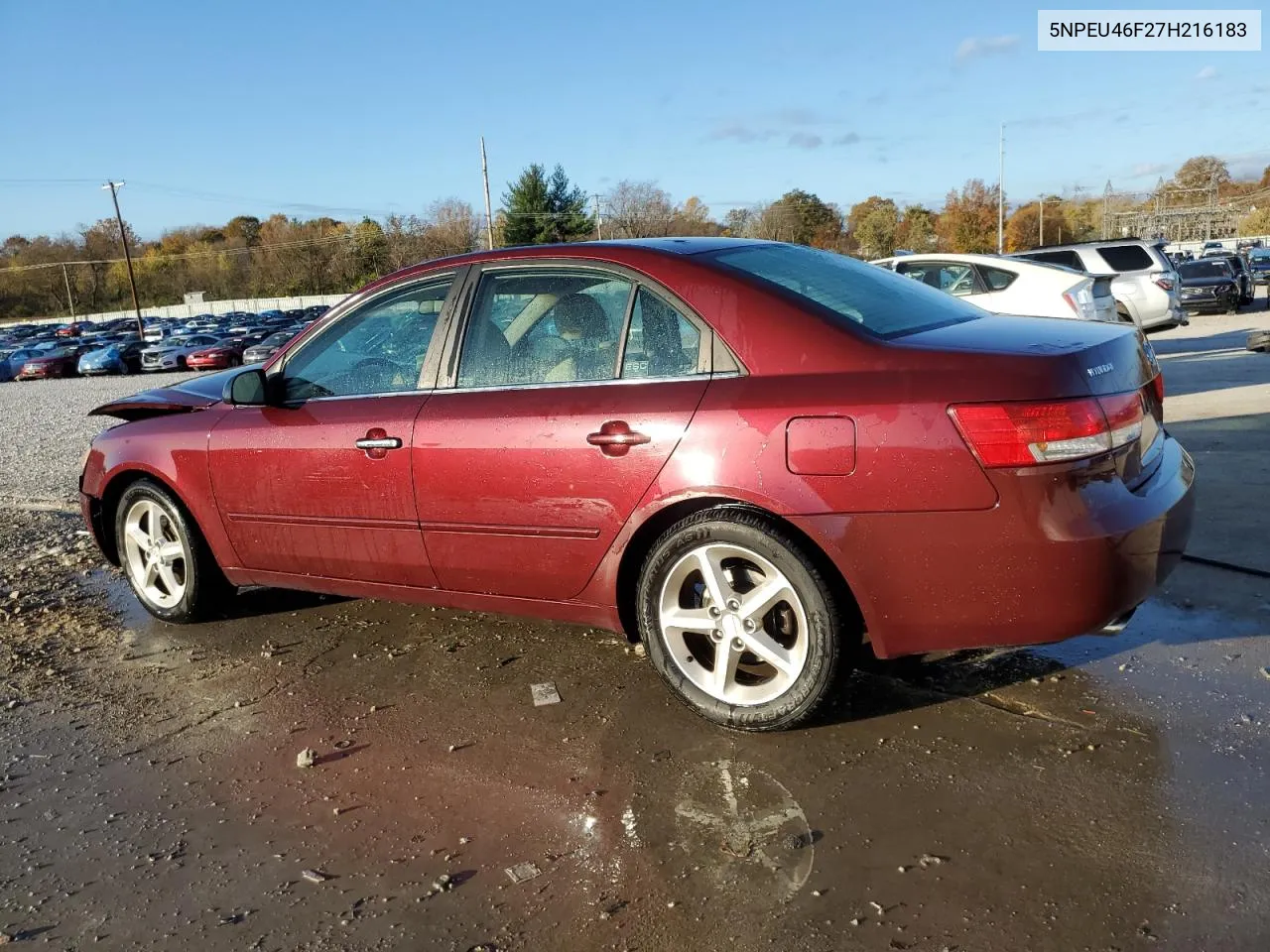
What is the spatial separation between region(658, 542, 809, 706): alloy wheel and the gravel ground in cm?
678

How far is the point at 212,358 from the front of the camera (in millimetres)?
33438

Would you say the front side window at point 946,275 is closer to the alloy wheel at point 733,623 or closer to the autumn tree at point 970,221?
the alloy wheel at point 733,623

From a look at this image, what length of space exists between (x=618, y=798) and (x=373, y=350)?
86.7 inches

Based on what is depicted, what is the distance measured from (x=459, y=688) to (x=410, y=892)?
4.43 ft

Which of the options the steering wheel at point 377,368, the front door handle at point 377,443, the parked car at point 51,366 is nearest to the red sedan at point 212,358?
the parked car at point 51,366

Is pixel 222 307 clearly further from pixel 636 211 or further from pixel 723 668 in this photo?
pixel 723 668

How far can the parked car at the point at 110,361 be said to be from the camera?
116ft

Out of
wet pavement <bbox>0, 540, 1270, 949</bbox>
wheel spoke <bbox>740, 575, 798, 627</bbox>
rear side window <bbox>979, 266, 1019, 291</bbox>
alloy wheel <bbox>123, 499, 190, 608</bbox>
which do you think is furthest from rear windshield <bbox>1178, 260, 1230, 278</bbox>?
alloy wheel <bbox>123, 499, 190, 608</bbox>

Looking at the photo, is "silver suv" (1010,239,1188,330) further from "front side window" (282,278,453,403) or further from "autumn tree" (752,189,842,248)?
"autumn tree" (752,189,842,248)

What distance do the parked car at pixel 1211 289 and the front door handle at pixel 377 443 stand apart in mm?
24502

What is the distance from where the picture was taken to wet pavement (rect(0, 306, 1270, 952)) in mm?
2387

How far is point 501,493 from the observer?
3.57 metres

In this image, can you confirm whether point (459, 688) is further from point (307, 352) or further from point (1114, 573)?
point (1114, 573)

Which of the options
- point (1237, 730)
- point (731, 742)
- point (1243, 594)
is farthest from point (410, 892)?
point (1243, 594)
